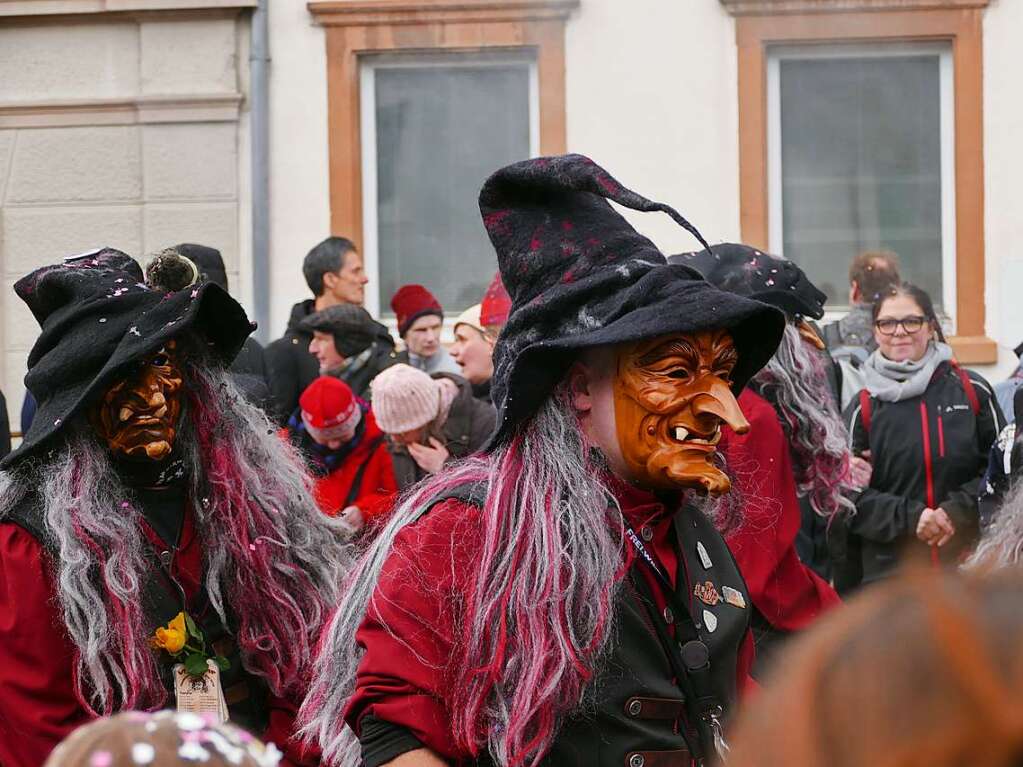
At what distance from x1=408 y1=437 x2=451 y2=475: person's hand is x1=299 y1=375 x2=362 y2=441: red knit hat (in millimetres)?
248

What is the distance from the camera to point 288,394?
24.1ft

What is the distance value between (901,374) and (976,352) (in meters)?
3.87

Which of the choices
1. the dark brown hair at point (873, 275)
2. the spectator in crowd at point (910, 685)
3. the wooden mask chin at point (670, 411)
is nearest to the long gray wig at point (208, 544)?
the wooden mask chin at point (670, 411)

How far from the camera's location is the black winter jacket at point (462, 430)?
6.50 meters

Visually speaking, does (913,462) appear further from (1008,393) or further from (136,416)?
(136,416)

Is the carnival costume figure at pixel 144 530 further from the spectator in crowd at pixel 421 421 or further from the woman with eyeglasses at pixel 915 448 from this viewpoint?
the woman with eyeglasses at pixel 915 448

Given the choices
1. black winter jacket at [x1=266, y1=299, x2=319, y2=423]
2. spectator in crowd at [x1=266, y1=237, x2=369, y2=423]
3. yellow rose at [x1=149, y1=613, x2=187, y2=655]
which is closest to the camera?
yellow rose at [x1=149, y1=613, x2=187, y2=655]

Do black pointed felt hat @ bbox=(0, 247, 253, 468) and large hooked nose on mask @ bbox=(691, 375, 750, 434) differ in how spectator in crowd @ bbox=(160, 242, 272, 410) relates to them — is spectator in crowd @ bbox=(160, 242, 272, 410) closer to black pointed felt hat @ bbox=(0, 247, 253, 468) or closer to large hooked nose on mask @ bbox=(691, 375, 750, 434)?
black pointed felt hat @ bbox=(0, 247, 253, 468)

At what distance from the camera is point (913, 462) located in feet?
22.4

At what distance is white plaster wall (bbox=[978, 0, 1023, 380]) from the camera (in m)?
10.6

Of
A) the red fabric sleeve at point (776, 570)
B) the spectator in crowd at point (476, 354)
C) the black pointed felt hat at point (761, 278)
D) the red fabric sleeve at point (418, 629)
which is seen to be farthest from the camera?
the spectator in crowd at point (476, 354)

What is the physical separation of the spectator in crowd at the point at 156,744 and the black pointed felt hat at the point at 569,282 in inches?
56.5

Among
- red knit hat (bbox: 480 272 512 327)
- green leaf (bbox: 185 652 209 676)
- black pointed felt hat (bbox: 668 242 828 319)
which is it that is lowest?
green leaf (bbox: 185 652 209 676)

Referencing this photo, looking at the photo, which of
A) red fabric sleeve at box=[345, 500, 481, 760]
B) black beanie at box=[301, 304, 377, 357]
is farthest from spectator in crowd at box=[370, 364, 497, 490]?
red fabric sleeve at box=[345, 500, 481, 760]
